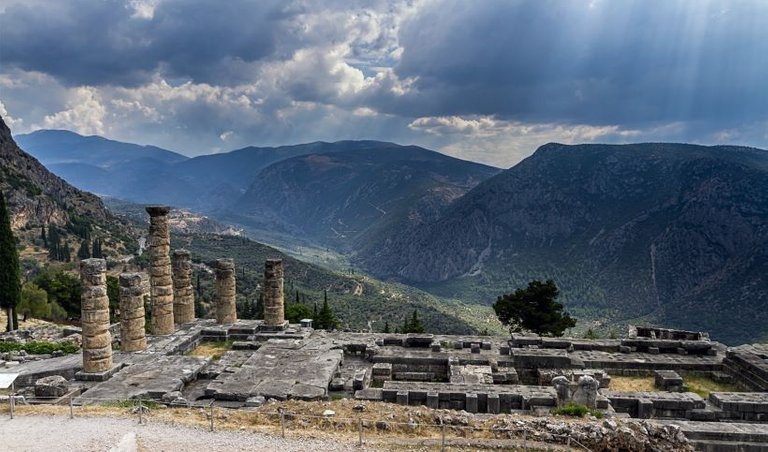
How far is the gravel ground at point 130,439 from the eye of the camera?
13461mm

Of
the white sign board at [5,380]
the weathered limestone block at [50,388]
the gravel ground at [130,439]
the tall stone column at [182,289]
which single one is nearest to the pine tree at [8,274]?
the tall stone column at [182,289]

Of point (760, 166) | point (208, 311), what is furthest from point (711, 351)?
point (760, 166)

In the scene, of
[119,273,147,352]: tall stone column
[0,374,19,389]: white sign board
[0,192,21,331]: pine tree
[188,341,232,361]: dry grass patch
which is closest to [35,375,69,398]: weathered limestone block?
[0,374,19,389]: white sign board

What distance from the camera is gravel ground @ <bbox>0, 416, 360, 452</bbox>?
530 inches

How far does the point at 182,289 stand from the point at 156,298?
258 cm

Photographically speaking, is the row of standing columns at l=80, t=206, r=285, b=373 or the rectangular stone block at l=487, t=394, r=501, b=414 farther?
the row of standing columns at l=80, t=206, r=285, b=373

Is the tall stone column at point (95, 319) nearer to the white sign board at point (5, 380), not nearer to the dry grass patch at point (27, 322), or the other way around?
the white sign board at point (5, 380)

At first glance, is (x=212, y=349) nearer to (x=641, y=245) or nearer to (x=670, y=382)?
(x=670, y=382)

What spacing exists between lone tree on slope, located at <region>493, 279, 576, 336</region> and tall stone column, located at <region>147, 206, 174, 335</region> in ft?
81.9

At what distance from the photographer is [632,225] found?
14988 cm

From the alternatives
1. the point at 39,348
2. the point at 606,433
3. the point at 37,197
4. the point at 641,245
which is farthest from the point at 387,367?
the point at 641,245

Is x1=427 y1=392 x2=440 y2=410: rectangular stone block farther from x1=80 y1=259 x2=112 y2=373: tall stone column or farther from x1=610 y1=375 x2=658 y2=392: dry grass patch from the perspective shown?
x1=80 y1=259 x2=112 y2=373: tall stone column

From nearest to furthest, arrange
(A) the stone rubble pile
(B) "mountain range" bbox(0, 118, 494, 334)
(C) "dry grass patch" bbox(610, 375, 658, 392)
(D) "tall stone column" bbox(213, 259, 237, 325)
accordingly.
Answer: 1. (A) the stone rubble pile
2. (C) "dry grass patch" bbox(610, 375, 658, 392)
3. (D) "tall stone column" bbox(213, 259, 237, 325)
4. (B) "mountain range" bbox(0, 118, 494, 334)

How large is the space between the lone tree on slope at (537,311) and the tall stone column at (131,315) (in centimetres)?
2681
